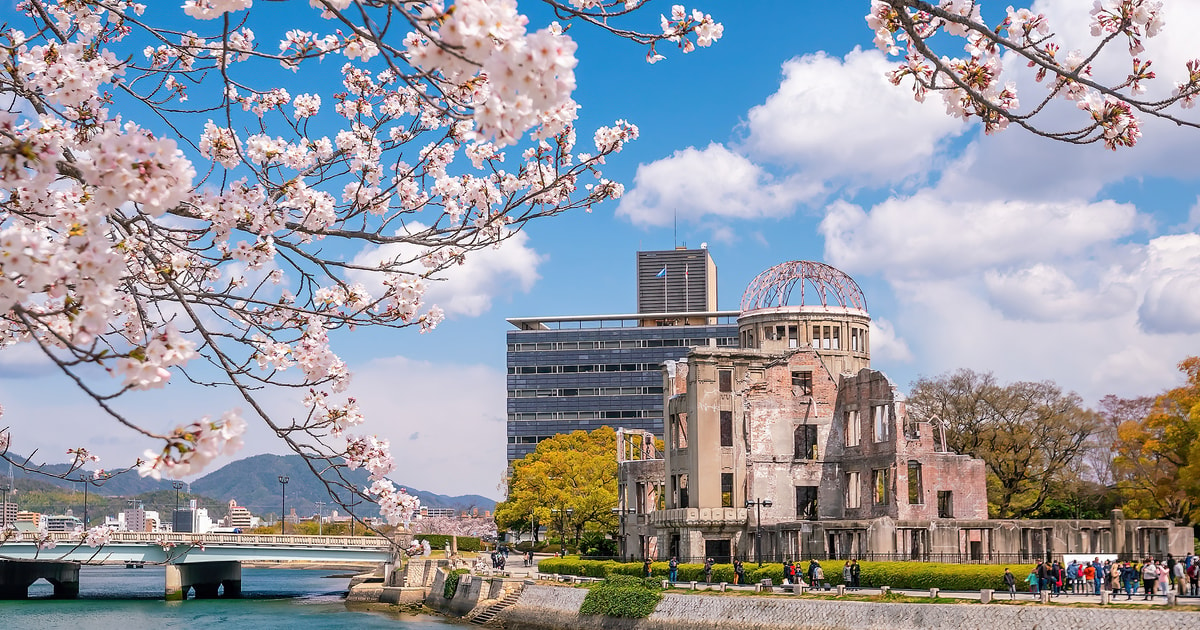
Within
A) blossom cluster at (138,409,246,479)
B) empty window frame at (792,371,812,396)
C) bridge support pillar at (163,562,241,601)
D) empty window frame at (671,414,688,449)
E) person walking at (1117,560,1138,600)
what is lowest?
bridge support pillar at (163,562,241,601)

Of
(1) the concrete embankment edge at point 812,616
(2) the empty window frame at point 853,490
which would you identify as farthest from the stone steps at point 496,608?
(2) the empty window frame at point 853,490

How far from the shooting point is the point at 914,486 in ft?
199

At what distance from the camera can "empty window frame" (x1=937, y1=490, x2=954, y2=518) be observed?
5697 cm

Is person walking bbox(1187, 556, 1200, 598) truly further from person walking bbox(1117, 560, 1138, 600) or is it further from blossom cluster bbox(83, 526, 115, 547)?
blossom cluster bbox(83, 526, 115, 547)

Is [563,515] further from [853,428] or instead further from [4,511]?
[4,511]

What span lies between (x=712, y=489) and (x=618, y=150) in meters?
49.3

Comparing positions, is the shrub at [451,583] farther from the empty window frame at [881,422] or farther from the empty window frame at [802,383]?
the empty window frame at [881,422]

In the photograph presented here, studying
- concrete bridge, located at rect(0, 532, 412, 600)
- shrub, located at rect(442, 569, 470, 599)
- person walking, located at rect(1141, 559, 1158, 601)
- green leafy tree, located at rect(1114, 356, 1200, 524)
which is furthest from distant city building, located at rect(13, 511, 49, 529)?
green leafy tree, located at rect(1114, 356, 1200, 524)

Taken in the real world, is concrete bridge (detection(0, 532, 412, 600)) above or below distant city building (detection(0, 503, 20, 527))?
below

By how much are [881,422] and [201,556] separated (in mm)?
50747

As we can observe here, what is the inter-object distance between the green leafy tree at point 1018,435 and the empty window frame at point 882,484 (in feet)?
34.4

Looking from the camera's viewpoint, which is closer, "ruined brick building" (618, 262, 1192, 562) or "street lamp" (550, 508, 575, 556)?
"ruined brick building" (618, 262, 1192, 562)

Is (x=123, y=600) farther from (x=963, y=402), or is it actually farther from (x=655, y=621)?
Answer: (x=963, y=402)

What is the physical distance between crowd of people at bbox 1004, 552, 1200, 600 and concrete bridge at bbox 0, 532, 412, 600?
163ft
